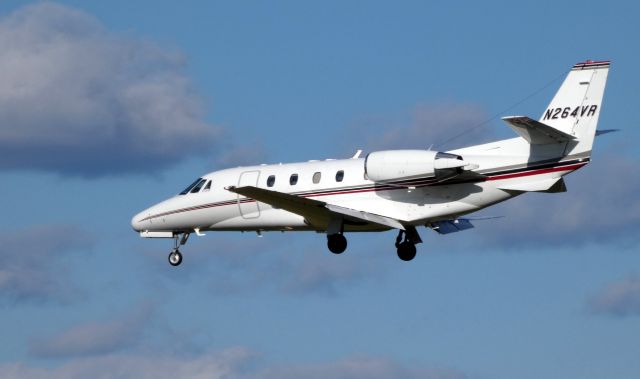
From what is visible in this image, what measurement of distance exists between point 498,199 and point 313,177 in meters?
5.82

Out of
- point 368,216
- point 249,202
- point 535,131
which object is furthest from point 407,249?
point 535,131

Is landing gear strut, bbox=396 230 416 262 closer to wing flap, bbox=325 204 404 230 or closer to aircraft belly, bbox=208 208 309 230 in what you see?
wing flap, bbox=325 204 404 230

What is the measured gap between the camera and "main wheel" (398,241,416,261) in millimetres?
52031

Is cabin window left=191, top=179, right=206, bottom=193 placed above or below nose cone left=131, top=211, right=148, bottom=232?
above

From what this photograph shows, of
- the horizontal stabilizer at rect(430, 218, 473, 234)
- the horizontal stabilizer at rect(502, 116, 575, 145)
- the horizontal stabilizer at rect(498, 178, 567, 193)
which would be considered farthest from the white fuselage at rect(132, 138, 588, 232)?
the horizontal stabilizer at rect(430, 218, 473, 234)

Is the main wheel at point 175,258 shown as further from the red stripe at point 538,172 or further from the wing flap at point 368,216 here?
the red stripe at point 538,172

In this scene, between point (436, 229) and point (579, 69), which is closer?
point (579, 69)

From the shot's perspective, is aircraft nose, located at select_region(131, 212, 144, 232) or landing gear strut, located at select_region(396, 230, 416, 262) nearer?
landing gear strut, located at select_region(396, 230, 416, 262)

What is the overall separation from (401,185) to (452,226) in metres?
4.52

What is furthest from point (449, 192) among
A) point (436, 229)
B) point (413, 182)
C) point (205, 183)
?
point (205, 183)

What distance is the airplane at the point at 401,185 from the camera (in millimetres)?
47125

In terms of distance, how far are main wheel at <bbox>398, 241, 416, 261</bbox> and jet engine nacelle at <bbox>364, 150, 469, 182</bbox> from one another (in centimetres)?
395

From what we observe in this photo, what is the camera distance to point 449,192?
48.6m

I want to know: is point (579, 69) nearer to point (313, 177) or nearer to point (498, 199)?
point (498, 199)
